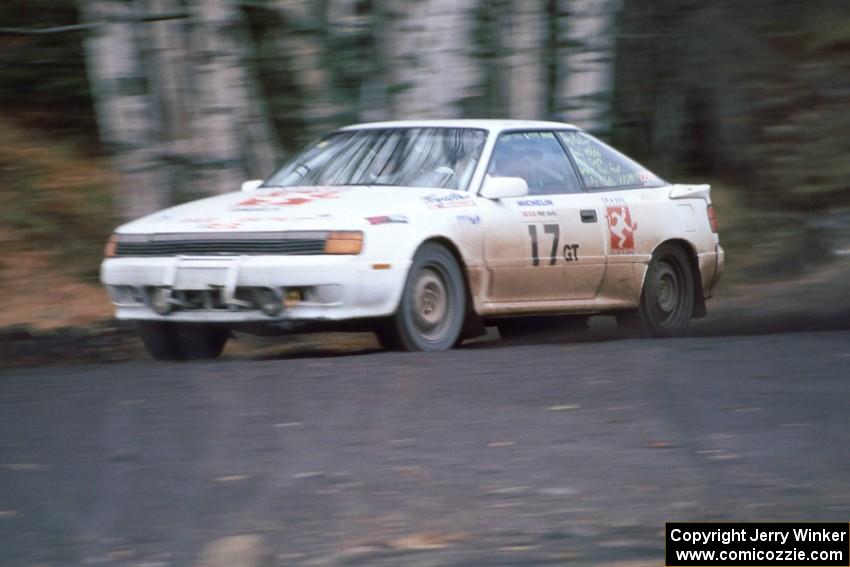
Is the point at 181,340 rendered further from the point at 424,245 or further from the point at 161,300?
the point at 424,245

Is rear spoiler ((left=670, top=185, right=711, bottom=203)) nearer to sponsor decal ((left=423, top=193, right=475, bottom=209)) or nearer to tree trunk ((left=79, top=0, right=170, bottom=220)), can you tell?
sponsor decal ((left=423, top=193, right=475, bottom=209))

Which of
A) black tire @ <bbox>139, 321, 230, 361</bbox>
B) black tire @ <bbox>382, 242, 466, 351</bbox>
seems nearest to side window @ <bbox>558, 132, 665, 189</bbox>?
black tire @ <bbox>382, 242, 466, 351</bbox>

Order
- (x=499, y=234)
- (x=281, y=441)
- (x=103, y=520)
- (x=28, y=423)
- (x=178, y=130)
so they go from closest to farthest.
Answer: (x=103, y=520) → (x=281, y=441) → (x=28, y=423) → (x=499, y=234) → (x=178, y=130)

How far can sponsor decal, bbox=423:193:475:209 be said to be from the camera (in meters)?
7.81

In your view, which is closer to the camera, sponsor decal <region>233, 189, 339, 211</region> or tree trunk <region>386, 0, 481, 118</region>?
sponsor decal <region>233, 189, 339, 211</region>

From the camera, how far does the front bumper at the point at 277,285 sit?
7160mm

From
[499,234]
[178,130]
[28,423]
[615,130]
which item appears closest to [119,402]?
[28,423]

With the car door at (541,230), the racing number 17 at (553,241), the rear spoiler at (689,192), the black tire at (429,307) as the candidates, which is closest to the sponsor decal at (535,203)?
the car door at (541,230)

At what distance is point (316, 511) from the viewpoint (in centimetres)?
452

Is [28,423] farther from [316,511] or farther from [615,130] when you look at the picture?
[615,130]

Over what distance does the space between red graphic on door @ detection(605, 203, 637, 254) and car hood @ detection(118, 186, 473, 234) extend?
50.4 inches

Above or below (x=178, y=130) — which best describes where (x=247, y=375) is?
below

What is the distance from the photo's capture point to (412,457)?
513 cm

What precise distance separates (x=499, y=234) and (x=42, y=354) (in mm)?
3487
